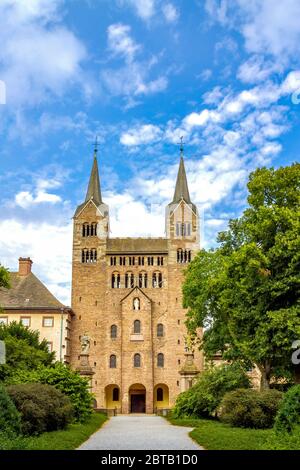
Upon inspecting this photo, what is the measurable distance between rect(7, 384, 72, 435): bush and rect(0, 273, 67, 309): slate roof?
38.0 m

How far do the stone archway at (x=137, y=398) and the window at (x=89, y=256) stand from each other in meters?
14.9

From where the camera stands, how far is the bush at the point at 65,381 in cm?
2417

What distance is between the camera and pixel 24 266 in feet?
205

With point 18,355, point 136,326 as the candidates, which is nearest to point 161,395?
point 136,326

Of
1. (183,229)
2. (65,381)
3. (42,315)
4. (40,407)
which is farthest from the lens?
(183,229)

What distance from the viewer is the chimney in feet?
204

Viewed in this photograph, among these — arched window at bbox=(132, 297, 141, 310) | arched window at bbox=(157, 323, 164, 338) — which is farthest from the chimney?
arched window at bbox=(157, 323, 164, 338)

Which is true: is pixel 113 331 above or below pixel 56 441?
above

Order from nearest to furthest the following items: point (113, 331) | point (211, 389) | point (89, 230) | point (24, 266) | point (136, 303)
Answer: point (211, 389) → point (113, 331) → point (136, 303) → point (24, 266) → point (89, 230)

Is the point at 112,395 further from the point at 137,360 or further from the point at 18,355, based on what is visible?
the point at 18,355

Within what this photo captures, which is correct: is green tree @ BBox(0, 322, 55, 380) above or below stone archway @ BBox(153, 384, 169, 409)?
above

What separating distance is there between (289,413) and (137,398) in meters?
47.8

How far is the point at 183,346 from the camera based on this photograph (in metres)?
60.9

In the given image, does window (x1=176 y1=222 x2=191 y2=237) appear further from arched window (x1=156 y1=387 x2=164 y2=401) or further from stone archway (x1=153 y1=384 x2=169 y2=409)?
arched window (x1=156 y1=387 x2=164 y2=401)
